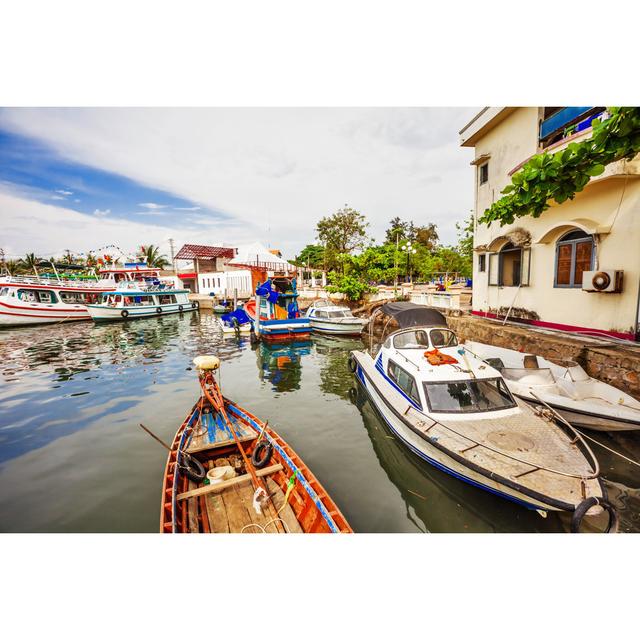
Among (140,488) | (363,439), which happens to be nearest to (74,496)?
(140,488)

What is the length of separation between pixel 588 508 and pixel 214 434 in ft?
20.2

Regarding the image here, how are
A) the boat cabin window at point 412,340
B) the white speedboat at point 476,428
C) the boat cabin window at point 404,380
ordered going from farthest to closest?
the boat cabin window at point 412,340
the boat cabin window at point 404,380
the white speedboat at point 476,428

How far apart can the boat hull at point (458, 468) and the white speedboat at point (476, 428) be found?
12mm

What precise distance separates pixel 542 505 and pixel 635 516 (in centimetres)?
200

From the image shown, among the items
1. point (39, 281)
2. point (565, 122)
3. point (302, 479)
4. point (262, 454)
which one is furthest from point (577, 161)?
point (39, 281)

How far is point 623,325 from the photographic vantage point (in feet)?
26.7

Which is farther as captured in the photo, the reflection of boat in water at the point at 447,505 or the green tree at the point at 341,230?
the green tree at the point at 341,230

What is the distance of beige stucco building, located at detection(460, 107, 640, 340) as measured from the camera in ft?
26.2

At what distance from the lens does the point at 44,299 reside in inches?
1029

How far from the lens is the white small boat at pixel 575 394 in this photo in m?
6.34

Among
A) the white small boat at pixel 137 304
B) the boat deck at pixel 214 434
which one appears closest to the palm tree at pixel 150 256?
the white small boat at pixel 137 304

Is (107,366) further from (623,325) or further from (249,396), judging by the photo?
(623,325)

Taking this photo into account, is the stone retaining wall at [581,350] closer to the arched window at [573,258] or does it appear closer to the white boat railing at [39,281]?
the arched window at [573,258]

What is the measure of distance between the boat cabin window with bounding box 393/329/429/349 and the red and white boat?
30.8 meters
